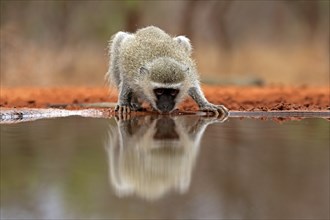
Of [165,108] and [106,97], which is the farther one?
[106,97]

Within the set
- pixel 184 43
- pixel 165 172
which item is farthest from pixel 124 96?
pixel 165 172

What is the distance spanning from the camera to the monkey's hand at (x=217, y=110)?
5664mm

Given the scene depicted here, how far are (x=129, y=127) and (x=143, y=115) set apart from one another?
1.13 m

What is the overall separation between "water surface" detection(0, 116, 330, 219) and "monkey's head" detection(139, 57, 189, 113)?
3.98ft

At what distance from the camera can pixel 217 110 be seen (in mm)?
5891

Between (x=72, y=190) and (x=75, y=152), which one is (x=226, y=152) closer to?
(x=75, y=152)

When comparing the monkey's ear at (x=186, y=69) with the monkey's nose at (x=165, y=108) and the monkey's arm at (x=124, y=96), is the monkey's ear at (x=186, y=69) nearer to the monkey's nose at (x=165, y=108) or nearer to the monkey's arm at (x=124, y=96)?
the monkey's nose at (x=165, y=108)

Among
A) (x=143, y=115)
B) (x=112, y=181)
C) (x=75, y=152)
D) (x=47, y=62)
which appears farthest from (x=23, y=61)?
(x=112, y=181)

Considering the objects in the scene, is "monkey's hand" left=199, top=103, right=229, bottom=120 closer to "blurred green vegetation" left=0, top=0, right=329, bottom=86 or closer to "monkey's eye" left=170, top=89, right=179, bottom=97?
"monkey's eye" left=170, top=89, right=179, bottom=97

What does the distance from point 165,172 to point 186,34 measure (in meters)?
10.1

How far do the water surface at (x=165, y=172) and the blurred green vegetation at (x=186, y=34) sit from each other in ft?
26.5

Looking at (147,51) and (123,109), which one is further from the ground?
(147,51)

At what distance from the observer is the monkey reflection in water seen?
248 cm

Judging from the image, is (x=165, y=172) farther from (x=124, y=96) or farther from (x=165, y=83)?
(x=124, y=96)
